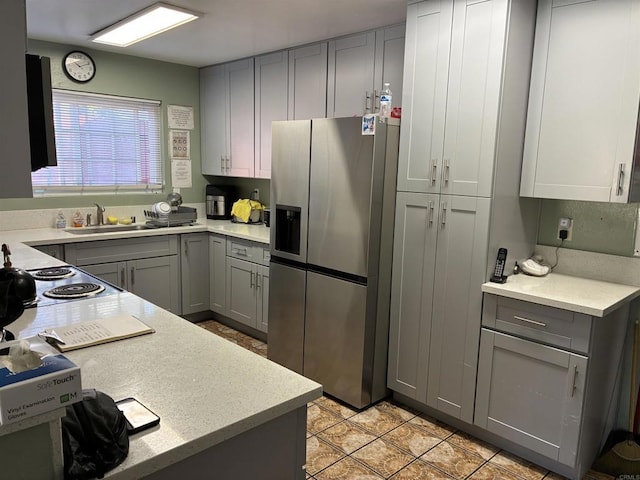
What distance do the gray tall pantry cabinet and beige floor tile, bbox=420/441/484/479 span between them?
0.19m

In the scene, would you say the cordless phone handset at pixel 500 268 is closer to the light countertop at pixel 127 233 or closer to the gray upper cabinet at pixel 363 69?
the gray upper cabinet at pixel 363 69

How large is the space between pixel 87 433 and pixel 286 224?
2357 mm

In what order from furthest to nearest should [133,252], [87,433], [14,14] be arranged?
[133,252] < [87,433] < [14,14]

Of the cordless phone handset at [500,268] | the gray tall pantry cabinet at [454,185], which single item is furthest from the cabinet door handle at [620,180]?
the cordless phone handset at [500,268]

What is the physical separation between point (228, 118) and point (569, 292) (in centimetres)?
331

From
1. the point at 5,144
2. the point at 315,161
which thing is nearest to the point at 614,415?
the point at 315,161

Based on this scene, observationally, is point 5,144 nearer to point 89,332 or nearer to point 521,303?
point 89,332

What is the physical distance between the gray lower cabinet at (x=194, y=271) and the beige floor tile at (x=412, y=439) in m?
2.36

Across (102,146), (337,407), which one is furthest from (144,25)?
(337,407)

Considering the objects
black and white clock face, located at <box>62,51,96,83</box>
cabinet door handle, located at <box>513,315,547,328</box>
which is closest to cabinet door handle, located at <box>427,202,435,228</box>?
cabinet door handle, located at <box>513,315,547,328</box>

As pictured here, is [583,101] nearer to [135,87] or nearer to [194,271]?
[194,271]

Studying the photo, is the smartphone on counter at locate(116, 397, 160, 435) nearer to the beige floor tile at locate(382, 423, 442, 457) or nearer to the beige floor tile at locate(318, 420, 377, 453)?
the beige floor tile at locate(318, 420, 377, 453)

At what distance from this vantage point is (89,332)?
170cm

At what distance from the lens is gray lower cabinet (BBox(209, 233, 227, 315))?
4262 millimetres
